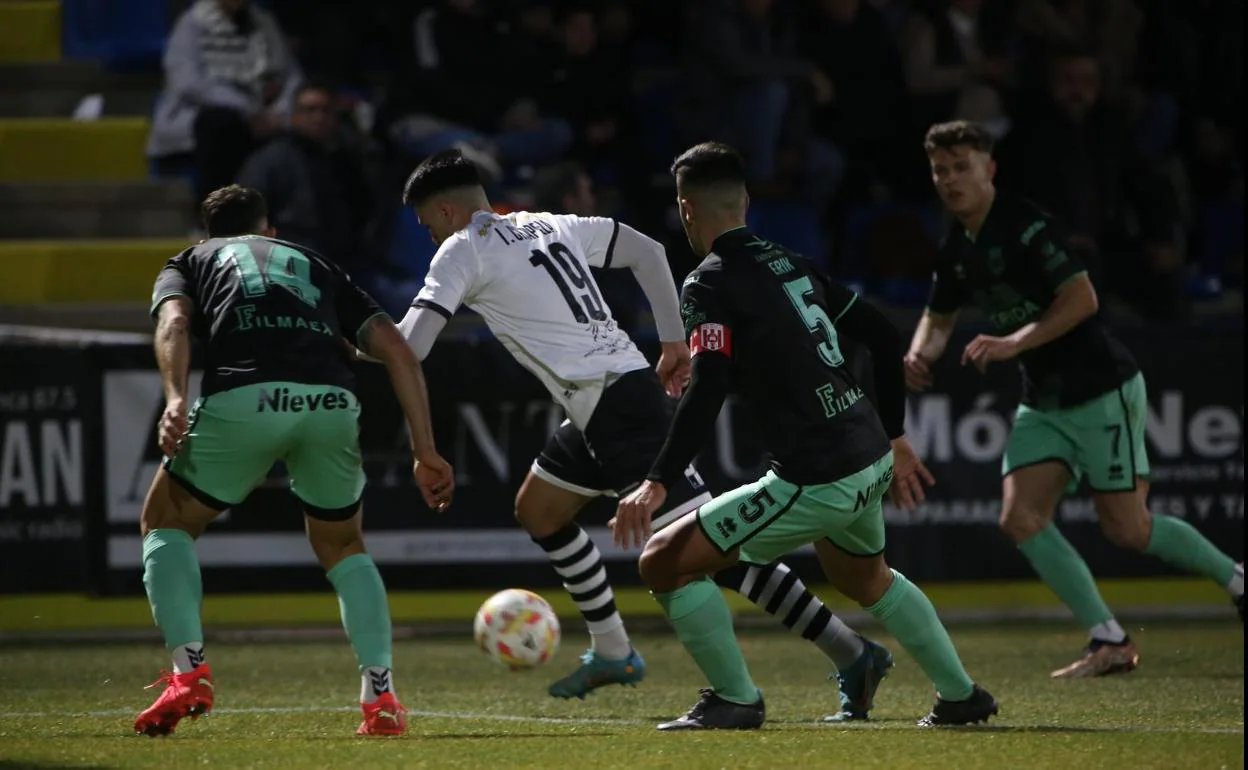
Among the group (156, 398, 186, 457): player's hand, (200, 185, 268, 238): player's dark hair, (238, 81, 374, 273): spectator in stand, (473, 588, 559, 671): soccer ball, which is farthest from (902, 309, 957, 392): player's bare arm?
(238, 81, 374, 273): spectator in stand

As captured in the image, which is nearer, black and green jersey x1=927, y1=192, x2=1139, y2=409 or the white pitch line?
the white pitch line

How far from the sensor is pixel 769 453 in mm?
6266

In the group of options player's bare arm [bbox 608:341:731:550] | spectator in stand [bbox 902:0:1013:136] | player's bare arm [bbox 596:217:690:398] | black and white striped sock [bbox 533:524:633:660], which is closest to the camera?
player's bare arm [bbox 608:341:731:550]

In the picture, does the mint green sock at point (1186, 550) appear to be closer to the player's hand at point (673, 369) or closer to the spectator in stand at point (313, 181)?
the player's hand at point (673, 369)

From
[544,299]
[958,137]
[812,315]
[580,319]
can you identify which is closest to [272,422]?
[544,299]

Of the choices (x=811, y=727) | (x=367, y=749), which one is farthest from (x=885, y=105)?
(x=367, y=749)

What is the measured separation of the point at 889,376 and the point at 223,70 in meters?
8.50

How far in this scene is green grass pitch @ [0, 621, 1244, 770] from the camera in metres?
5.78

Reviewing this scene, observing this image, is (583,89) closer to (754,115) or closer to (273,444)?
(754,115)

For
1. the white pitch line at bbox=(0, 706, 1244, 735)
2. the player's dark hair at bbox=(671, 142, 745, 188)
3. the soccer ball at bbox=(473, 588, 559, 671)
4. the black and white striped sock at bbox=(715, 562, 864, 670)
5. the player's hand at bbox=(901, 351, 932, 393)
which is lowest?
the white pitch line at bbox=(0, 706, 1244, 735)

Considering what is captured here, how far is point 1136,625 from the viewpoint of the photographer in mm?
10906

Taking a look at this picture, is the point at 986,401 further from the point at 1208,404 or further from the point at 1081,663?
the point at 1081,663

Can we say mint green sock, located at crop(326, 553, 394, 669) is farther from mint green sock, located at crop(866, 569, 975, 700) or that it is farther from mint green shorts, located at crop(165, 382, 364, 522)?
mint green sock, located at crop(866, 569, 975, 700)

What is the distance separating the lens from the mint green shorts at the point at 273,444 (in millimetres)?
6570
